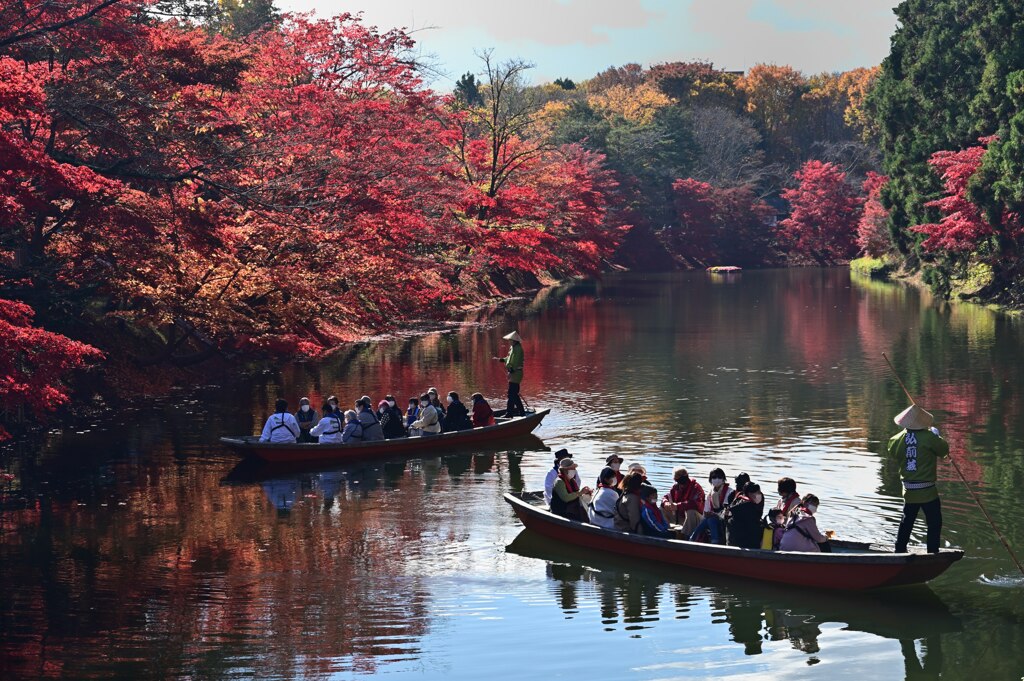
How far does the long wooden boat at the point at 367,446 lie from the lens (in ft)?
86.2

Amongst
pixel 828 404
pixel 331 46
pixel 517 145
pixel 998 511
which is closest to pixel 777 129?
pixel 517 145

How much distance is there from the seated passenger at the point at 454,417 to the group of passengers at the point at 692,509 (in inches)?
296

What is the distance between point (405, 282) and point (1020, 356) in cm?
2380

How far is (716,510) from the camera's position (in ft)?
61.1

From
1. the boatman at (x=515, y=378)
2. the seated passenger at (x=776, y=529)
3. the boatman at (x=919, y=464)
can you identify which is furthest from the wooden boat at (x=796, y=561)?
the boatman at (x=515, y=378)

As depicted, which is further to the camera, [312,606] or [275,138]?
[275,138]

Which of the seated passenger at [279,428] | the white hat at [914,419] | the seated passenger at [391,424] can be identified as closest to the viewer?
the white hat at [914,419]

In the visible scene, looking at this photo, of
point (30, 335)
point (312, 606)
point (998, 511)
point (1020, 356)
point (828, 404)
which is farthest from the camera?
point (1020, 356)

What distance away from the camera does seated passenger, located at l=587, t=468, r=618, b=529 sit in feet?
63.5

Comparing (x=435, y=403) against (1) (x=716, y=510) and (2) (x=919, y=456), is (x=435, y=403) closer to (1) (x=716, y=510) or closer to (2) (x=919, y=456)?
(1) (x=716, y=510)

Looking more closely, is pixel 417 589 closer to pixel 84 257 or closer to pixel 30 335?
pixel 30 335

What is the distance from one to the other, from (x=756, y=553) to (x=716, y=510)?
49.7 inches

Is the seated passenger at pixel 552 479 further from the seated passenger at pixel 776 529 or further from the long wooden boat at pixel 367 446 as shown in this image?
the long wooden boat at pixel 367 446

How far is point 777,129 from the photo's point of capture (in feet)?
453
